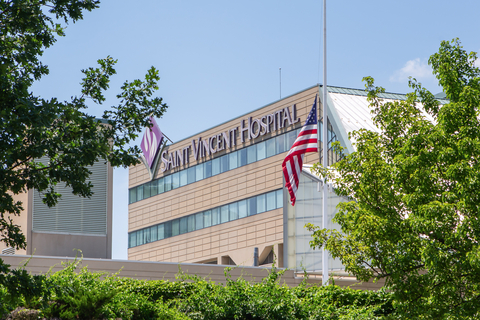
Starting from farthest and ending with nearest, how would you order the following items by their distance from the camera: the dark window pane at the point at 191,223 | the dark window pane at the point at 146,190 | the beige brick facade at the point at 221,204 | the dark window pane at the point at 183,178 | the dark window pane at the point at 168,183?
the dark window pane at the point at 146,190 < the dark window pane at the point at 168,183 < the dark window pane at the point at 183,178 < the dark window pane at the point at 191,223 < the beige brick facade at the point at 221,204

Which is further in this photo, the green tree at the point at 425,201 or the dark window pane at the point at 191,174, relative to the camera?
the dark window pane at the point at 191,174

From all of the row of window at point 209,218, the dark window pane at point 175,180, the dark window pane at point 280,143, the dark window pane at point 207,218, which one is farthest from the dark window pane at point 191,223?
the dark window pane at point 280,143

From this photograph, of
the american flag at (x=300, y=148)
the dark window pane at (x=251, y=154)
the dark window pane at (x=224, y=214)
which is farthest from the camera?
the dark window pane at (x=224, y=214)

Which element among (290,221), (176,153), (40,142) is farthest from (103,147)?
(176,153)

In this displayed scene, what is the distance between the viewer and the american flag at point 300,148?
2408 cm

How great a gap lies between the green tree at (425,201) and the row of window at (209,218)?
1175 inches

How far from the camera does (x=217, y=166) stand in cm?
5062

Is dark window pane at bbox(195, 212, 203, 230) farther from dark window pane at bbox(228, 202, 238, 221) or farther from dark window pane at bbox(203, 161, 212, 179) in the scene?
dark window pane at bbox(228, 202, 238, 221)

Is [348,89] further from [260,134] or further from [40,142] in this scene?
[40,142]

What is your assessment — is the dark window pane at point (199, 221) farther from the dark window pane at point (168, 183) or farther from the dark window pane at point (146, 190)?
the dark window pane at point (146, 190)

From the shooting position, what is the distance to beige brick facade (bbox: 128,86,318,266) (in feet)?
146

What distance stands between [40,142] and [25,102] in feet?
3.19

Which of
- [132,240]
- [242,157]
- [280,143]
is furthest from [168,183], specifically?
[280,143]

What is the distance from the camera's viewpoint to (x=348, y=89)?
42.4 metres
